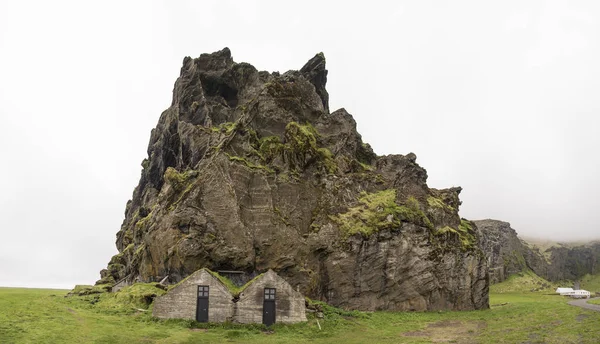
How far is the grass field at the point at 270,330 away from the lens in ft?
109

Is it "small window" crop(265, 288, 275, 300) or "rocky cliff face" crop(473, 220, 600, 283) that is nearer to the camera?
"small window" crop(265, 288, 275, 300)

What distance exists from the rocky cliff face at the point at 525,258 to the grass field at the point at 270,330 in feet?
370

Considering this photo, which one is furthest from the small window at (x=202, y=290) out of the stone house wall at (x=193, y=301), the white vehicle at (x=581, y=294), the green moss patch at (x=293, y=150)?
the white vehicle at (x=581, y=294)

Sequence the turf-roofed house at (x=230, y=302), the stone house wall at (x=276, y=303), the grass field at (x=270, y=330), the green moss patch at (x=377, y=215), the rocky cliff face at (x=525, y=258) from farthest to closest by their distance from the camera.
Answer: the rocky cliff face at (x=525, y=258)
the green moss patch at (x=377, y=215)
the stone house wall at (x=276, y=303)
the turf-roofed house at (x=230, y=302)
the grass field at (x=270, y=330)

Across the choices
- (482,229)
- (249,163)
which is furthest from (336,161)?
A: (482,229)

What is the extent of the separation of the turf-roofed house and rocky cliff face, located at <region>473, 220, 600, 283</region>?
128 metres

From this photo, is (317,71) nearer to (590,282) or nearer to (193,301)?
(193,301)

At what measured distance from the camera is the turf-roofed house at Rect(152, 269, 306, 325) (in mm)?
42750

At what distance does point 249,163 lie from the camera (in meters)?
61.2

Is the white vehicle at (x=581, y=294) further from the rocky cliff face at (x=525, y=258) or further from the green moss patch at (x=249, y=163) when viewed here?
the green moss patch at (x=249, y=163)

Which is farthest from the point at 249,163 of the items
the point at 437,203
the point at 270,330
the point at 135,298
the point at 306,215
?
the point at 437,203

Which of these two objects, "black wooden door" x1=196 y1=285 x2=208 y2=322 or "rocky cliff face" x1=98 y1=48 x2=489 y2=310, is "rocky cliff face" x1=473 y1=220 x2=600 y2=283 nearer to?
"rocky cliff face" x1=98 y1=48 x2=489 y2=310

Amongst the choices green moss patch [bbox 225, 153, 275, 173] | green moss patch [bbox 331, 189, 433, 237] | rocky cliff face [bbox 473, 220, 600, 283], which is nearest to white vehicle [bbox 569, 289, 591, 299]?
green moss patch [bbox 331, 189, 433, 237]

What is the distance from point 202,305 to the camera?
43219 millimetres
